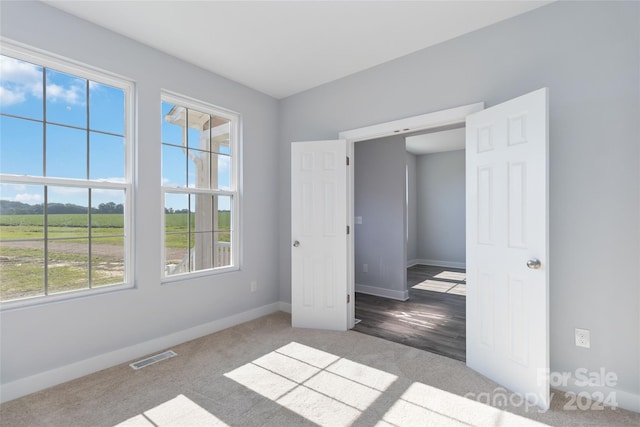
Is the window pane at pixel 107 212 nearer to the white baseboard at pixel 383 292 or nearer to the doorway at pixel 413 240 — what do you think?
the doorway at pixel 413 240

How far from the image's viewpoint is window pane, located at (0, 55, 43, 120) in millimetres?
2174

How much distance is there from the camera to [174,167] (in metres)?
3.13

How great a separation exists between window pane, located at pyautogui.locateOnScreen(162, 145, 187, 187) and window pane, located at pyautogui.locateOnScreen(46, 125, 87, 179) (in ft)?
2.19

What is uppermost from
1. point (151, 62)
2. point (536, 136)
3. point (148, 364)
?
point (151, 62)

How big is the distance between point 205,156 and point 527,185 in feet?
10.2

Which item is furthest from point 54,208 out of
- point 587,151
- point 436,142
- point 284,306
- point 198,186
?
point 436,142

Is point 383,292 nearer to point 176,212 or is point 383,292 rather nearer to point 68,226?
point 176,212

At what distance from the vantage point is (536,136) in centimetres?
200

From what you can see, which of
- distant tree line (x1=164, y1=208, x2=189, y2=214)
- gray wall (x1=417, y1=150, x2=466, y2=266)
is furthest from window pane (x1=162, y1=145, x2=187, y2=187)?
gray wall (x1=417, y1=150, x2=466, y2=266)

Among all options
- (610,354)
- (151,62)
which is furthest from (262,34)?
(610,354)

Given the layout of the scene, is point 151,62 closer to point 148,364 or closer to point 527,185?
point 148,364

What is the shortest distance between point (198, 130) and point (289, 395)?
2796 millimetres

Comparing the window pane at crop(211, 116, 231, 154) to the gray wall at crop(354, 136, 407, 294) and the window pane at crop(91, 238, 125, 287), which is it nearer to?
the window pane at crop(91, 238, 125, 287)

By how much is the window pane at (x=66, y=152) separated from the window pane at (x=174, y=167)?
0.67 meters
